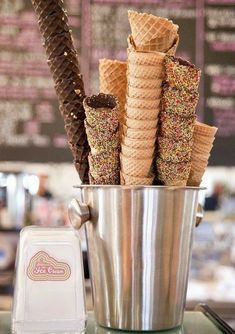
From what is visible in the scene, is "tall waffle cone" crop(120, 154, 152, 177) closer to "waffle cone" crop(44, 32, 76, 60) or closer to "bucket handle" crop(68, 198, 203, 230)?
"bucket handle" crop(68, 198, 203, 230)

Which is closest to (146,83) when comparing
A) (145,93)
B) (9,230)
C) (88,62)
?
(145,93)

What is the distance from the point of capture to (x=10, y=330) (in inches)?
35.9

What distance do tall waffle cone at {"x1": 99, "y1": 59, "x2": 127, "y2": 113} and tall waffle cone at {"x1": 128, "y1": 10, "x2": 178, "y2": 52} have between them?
4.0 inches

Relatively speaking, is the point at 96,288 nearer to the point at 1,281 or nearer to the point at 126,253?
the point at 126,253

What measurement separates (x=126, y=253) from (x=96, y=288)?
98 mm

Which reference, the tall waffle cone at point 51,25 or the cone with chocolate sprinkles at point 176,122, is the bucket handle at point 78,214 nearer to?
the cone with chocolate sprinkles at point 176,122

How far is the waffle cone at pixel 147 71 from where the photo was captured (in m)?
0.88

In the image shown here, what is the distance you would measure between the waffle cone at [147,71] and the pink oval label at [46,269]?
31 cm

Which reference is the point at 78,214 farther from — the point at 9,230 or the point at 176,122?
the point at 9,230

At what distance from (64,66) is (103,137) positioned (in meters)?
0.15

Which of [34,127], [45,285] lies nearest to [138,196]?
[45,285]

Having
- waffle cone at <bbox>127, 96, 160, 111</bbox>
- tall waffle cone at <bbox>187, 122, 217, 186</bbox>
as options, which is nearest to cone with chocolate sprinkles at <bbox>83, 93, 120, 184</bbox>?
waffle cone at <bbox>127, 96, 160, 111</bbox>

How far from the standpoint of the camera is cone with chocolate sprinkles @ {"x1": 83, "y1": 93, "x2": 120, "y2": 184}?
0.90 m

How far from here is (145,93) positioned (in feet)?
2.93
